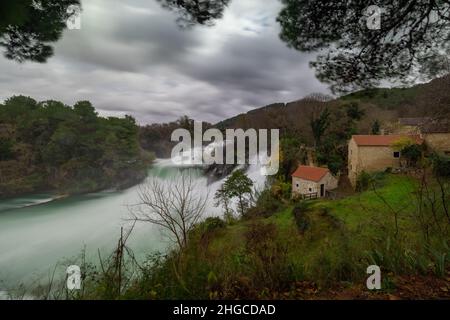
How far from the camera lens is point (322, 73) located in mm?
3877

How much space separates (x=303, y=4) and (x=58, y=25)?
11.4 ft

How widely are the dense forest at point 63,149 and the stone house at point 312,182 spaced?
2089cm

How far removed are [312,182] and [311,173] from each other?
80cm

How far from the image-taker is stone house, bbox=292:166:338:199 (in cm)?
1608

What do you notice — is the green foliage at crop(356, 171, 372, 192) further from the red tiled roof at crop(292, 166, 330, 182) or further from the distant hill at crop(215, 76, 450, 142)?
the distant hill at crop(215, 76, 450, 142)

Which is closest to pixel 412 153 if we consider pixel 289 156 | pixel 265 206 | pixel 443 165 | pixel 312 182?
pixel 443 165

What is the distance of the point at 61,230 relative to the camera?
16.8 metres

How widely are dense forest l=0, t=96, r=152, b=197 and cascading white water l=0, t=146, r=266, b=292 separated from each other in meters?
1.93

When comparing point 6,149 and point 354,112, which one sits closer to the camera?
point 6,149

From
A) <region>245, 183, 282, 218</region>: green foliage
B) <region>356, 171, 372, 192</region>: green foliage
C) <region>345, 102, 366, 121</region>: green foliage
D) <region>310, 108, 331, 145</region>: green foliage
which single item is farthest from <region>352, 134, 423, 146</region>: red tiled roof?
<region>245, 183, 282, 218</region>: green foliage

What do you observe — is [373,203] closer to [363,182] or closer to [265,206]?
[363,182]

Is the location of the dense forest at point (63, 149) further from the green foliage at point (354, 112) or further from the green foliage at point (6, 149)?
the green foliage at point (354, 112)
